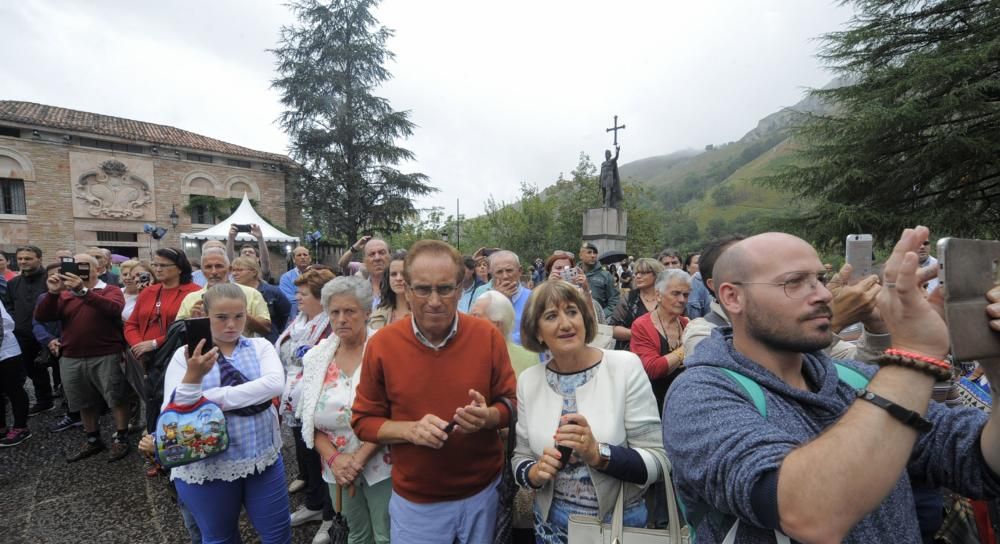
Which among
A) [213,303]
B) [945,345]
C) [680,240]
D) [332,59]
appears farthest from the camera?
[680,240]

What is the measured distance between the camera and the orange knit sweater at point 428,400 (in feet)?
6.75

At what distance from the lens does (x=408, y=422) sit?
1.98m

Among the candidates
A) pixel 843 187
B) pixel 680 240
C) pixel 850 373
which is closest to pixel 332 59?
pixel 843 187

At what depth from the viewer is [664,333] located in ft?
11.1

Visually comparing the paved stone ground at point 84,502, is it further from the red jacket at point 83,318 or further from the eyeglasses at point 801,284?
the eyeglasses at point 801,284

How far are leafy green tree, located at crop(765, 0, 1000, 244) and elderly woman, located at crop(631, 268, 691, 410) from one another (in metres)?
16.2

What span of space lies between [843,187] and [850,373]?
1929cm

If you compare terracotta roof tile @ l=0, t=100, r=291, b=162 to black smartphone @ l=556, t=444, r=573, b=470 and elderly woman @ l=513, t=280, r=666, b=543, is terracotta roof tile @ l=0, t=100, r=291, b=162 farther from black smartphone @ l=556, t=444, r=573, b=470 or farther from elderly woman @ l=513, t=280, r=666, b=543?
black smartphone @ l=556, t=444, r=573, b=470

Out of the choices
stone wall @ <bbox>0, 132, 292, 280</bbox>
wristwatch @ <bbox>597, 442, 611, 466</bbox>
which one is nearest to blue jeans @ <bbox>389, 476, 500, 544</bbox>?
wristwatch @ <bbox>597, 442, 611, 466</bbox>

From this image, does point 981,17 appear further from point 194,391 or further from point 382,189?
point 382,189

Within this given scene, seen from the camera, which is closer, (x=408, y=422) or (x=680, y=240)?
(x=408, y=422)

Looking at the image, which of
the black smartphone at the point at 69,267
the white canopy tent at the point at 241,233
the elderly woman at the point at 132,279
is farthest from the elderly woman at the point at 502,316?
the white canopy tent at the point at 241,233

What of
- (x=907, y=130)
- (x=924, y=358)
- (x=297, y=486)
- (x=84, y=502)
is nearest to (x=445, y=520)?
(x=924, y=358)

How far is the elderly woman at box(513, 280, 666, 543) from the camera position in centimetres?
177
